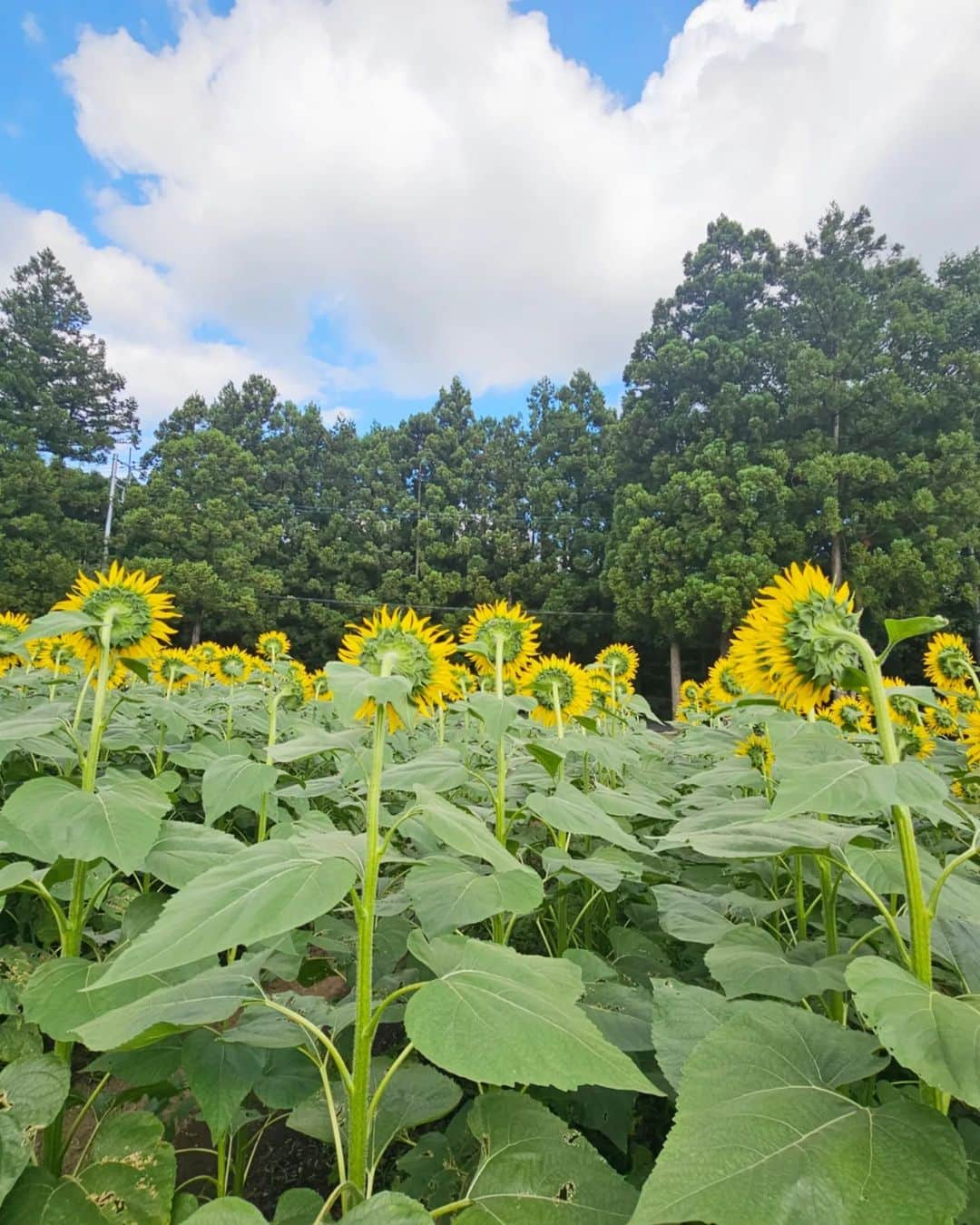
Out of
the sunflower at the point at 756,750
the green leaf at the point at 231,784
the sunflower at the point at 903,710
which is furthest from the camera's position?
the sunflower at the point at 756,750

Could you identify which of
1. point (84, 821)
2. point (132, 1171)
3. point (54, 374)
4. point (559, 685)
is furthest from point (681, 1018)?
point (54, 374)

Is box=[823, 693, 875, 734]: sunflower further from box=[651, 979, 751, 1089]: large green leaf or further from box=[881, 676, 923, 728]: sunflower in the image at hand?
box=[651, 979, 751, 1089]: large green leaf

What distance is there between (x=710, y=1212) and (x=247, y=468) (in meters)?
30.1

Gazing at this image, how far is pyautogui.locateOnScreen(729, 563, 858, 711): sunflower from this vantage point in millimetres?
1462

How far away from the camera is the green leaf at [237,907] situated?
2.43 feet

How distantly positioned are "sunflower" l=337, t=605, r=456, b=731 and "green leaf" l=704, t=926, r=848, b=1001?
35.5 inches

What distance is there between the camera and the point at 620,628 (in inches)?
945

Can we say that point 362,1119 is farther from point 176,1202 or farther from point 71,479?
point 71,479

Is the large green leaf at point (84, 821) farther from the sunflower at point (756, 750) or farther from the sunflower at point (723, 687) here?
the sunflower at point (723, 687)

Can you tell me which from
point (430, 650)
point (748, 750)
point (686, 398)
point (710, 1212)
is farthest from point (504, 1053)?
point (686, 398)

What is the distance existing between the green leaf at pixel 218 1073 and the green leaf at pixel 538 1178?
0.40 m

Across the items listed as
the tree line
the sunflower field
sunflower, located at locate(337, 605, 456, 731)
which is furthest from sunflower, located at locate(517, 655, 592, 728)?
the tree line

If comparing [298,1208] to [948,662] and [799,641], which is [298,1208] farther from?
[948,662]

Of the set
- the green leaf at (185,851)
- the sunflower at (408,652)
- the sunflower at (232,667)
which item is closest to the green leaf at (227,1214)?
the green leaf at (185,851)
